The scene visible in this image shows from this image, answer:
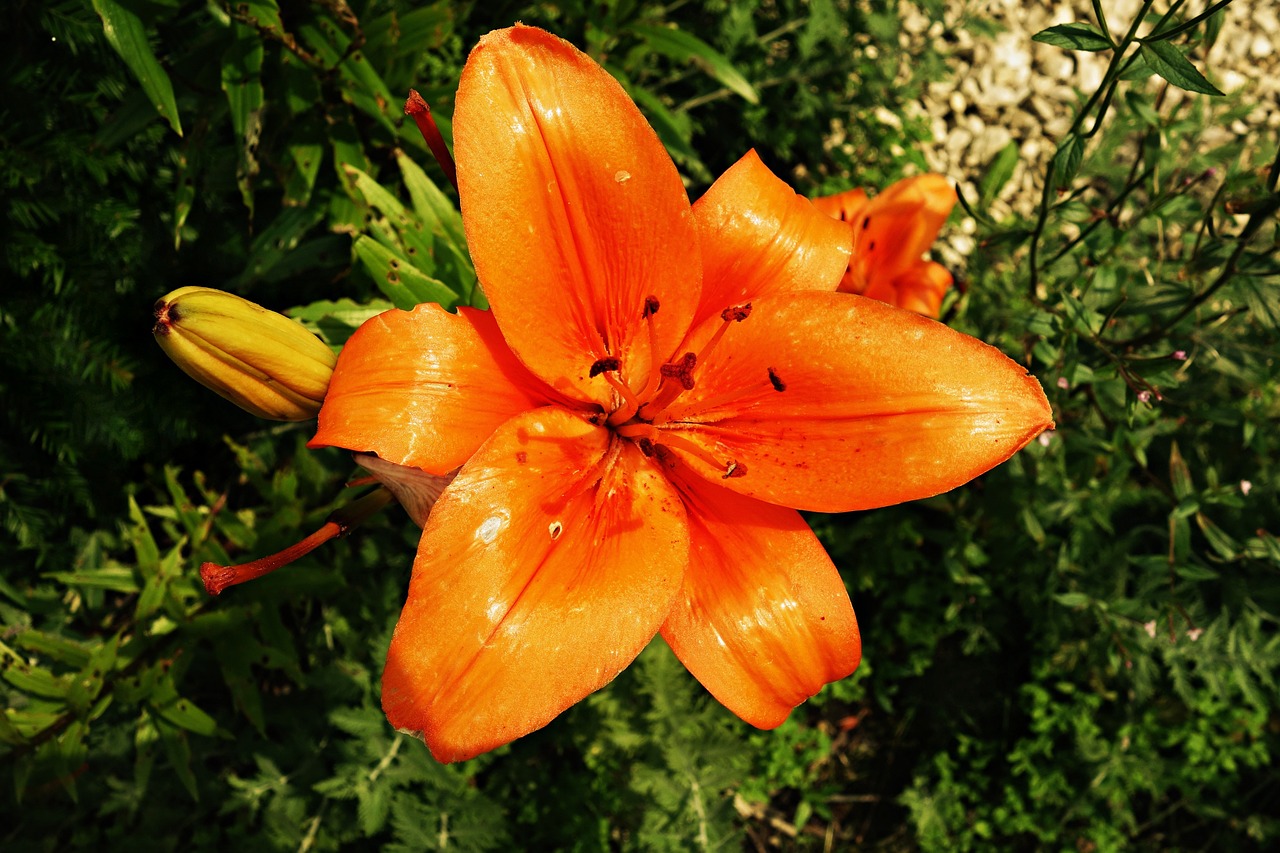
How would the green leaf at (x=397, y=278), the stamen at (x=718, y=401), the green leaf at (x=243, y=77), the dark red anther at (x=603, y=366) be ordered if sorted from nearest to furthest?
the dark red anther at (x=603, y=366) → the stamen at (x=718, y=401) → the green leaf at (x=397, y=278) → the green leaf at (x=243, y=77)

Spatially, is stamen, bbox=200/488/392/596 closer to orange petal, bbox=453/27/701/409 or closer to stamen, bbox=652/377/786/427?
orange petal, bbox=453/27/701/409

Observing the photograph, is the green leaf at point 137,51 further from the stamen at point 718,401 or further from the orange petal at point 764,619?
the orange petal at point 764,619

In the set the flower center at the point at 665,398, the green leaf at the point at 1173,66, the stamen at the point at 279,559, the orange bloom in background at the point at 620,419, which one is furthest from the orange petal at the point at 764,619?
the green leaf at the point at 1173,66

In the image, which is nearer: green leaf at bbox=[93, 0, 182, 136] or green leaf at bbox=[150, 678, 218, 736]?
green leaf at bbox=[93, 0, 182, 136]

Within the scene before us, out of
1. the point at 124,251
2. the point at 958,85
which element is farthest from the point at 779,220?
the point at 958,85

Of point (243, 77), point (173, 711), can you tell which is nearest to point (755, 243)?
point (243, 77)

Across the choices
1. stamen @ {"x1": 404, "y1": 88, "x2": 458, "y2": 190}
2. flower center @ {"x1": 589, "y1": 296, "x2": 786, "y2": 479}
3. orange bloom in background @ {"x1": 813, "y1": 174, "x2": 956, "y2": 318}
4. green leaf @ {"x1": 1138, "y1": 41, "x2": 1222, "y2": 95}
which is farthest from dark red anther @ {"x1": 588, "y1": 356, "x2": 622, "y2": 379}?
green leaf @ {"x1": 1138, "y1": 41, "x2": 1222, "y2": 95}

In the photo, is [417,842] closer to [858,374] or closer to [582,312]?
[582,312]
